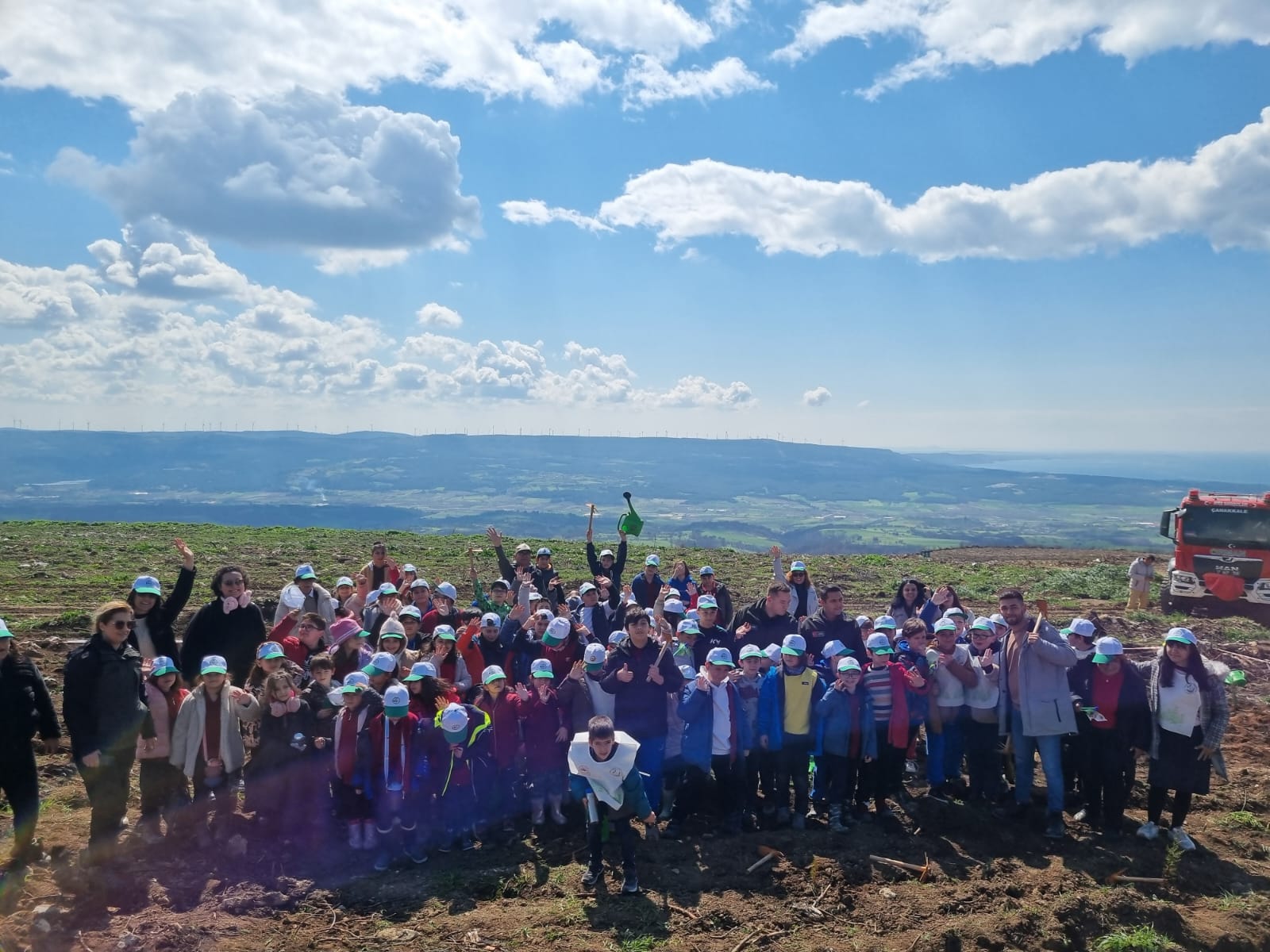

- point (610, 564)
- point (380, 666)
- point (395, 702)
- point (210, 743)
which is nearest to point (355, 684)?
point (380, 666)

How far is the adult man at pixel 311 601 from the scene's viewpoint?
9.33 meters

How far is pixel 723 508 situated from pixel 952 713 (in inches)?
6973

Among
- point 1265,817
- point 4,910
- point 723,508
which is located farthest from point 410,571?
point 723,508

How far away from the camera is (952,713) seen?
26.9ft

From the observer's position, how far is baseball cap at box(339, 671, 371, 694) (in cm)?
714

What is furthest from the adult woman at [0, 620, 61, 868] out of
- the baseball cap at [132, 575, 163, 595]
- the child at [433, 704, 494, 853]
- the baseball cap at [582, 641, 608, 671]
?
the baseball cap at [582, 641, 608, 671]

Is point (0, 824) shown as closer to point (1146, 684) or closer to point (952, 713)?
point (952, 713)

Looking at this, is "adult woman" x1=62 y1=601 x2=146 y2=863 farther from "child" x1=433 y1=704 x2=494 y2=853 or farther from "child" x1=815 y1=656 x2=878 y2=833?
"child" x1=815 y1=656 x2=878 y2=833

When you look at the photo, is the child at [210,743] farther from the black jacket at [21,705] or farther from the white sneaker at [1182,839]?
the white sneaker at [1182,839]

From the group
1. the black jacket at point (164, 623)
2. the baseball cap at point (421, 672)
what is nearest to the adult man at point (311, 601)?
the black jacket at point (164, 623)

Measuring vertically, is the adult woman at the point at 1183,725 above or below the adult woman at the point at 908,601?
below

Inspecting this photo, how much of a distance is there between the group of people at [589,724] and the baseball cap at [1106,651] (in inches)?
0.9

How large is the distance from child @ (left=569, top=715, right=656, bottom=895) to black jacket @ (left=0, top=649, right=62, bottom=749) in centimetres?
422

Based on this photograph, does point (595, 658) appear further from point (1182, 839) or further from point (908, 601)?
point (1182, 839)
